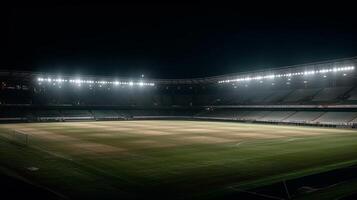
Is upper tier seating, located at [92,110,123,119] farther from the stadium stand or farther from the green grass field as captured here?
the green grass field

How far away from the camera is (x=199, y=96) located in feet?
342

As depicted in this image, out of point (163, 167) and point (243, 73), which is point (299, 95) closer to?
point (243, 73)

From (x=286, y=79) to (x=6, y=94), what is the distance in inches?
2582

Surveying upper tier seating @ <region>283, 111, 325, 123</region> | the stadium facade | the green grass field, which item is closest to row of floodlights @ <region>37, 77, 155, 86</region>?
the stadium facade

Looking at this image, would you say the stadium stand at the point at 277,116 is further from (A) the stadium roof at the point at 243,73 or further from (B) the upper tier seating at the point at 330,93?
(A) the stadium roof at the point at 243,73

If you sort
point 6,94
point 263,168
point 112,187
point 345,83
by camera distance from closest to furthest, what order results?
point 112,187, point 263,168, point 345,83, point 6,94

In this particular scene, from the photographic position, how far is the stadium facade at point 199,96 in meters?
66.2

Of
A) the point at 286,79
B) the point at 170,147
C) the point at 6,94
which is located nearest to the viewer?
the point at 170,147

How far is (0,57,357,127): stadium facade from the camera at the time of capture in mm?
66188

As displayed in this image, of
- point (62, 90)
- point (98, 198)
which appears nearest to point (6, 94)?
point (62, 90)

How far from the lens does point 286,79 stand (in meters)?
77.4

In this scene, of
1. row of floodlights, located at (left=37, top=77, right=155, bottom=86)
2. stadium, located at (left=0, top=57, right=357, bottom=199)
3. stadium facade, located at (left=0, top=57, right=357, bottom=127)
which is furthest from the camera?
row of floodlights, located at (left=37, top=77, right=155, bottom=86)

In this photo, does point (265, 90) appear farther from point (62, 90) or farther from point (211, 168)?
point (211, 168)

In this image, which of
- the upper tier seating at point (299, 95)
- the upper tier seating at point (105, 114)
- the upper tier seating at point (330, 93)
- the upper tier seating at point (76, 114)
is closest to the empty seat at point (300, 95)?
the upper tier seating at point (299, 95)
